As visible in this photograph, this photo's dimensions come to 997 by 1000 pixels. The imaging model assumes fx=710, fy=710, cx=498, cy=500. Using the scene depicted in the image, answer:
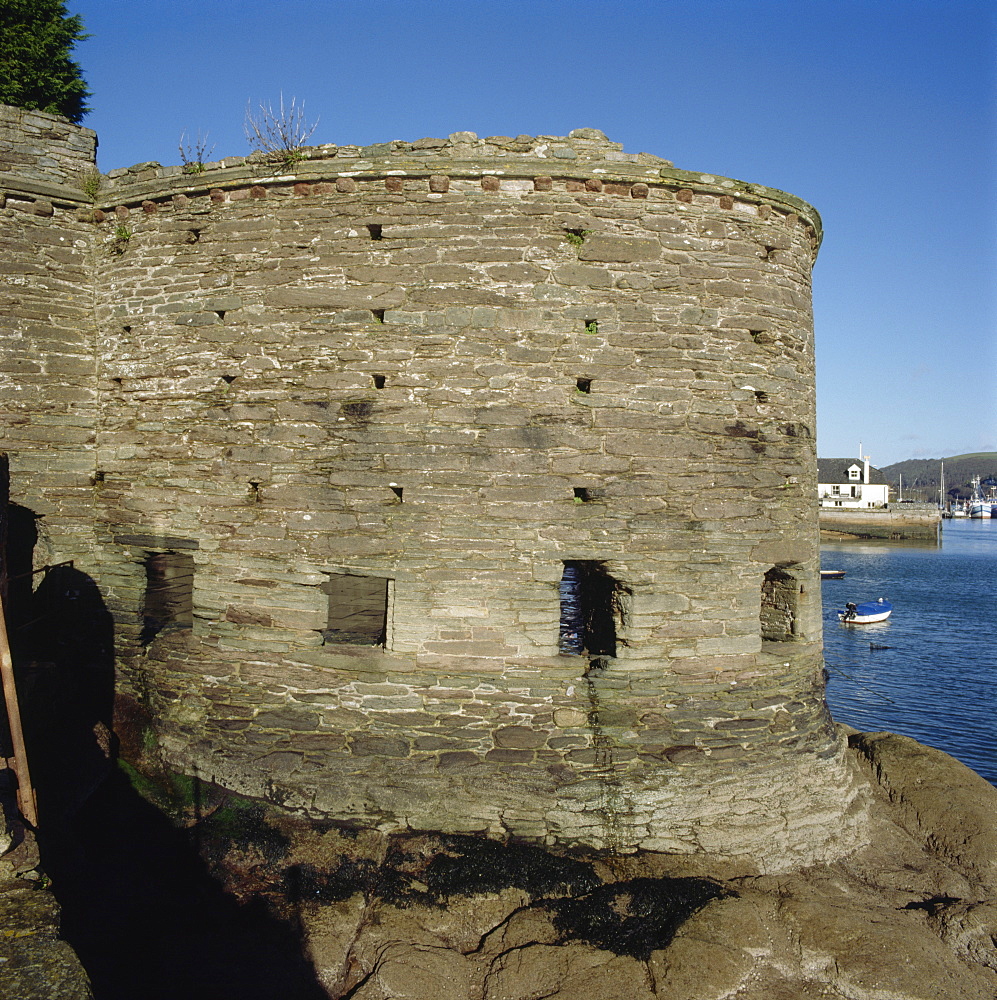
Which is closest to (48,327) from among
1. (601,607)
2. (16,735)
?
(16,735)

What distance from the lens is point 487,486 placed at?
21.6 ft

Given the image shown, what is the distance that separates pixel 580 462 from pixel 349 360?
2390 millimetres

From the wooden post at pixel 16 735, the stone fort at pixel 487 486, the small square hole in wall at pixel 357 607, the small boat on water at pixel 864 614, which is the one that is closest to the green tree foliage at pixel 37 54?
the stone fort at pixel 487 486

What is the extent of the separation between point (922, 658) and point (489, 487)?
76.4 feet

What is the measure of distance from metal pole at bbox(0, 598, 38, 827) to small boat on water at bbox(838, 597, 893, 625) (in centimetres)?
2977

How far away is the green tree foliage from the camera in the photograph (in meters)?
10.3

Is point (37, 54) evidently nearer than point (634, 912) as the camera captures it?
No

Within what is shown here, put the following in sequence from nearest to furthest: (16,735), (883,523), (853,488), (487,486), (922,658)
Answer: (16,735), (487,486), (922,658), (883,523), (853,488)

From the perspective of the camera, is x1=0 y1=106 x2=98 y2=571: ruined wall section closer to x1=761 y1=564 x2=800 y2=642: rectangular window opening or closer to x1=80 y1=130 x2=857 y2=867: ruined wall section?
x1=80 y1=130 x2=857 y2=867: ruined wall section

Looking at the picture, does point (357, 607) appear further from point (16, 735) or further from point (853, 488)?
point (853, 488)

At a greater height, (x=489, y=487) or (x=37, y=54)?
(x=37, y=54)

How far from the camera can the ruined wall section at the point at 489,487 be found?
6.53 m

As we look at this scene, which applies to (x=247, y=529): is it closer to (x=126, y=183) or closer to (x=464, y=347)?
(x=464, y=347)

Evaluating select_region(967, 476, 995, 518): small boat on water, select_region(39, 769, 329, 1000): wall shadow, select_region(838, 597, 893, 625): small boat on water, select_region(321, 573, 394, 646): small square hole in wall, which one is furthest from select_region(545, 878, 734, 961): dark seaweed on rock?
select_region(967, 476, 995, 518): small boat on water
